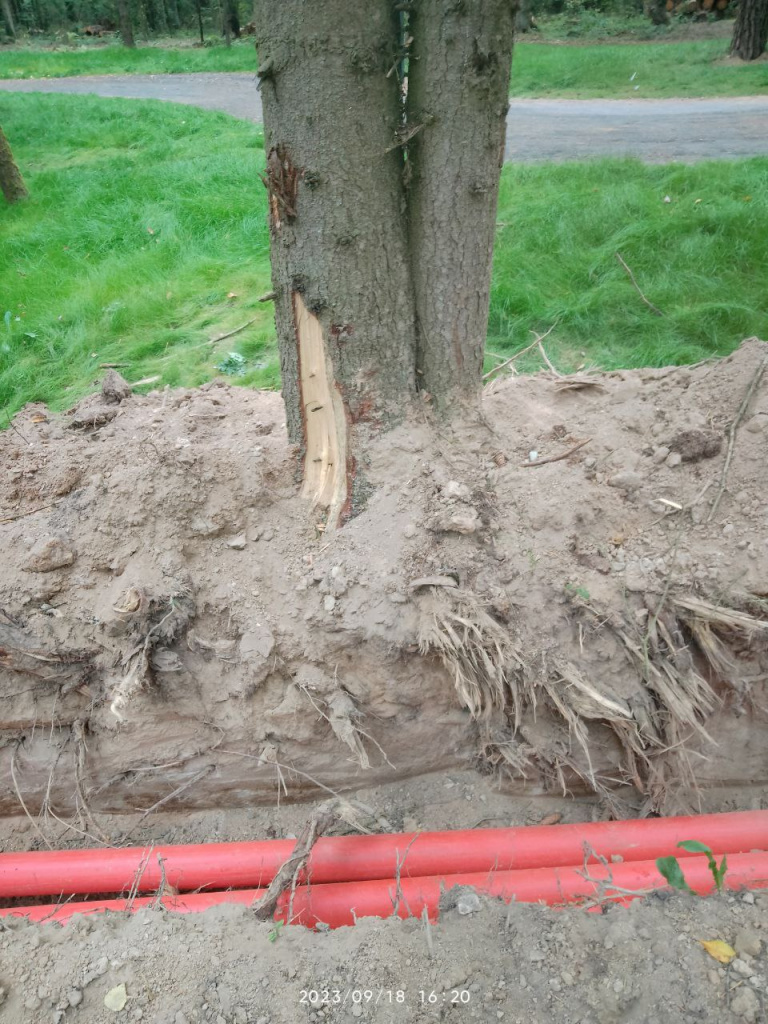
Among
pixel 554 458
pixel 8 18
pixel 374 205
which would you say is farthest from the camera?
pixel 8 18

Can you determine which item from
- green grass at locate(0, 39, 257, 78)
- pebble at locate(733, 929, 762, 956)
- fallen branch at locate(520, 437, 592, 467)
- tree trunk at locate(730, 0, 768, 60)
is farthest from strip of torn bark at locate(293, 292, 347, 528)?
green grass at locate(0, 39, 257, 78)

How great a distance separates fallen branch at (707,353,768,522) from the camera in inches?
98.6

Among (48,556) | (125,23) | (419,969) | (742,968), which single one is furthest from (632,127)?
(125,23)

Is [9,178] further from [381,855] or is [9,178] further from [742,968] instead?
[742,968]

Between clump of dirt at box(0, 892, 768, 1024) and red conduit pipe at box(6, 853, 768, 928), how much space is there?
0.12 metres

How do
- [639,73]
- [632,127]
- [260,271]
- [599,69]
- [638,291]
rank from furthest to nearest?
[599,69] < [639,73] < [632,127] < [260,271] < [638,291]

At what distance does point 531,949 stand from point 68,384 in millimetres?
3959

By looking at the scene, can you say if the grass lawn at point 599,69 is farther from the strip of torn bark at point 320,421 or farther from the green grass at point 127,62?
the strip of torn bark at point 320,421

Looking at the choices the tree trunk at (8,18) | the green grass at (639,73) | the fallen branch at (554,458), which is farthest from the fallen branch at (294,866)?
the tree trunk at (8,18)

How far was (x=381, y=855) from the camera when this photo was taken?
2.24m

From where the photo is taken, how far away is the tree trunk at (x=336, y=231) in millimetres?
1979

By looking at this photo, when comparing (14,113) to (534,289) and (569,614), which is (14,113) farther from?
(569,614)

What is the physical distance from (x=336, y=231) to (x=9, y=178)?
649 cm

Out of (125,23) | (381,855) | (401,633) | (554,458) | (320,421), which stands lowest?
(381,855)
